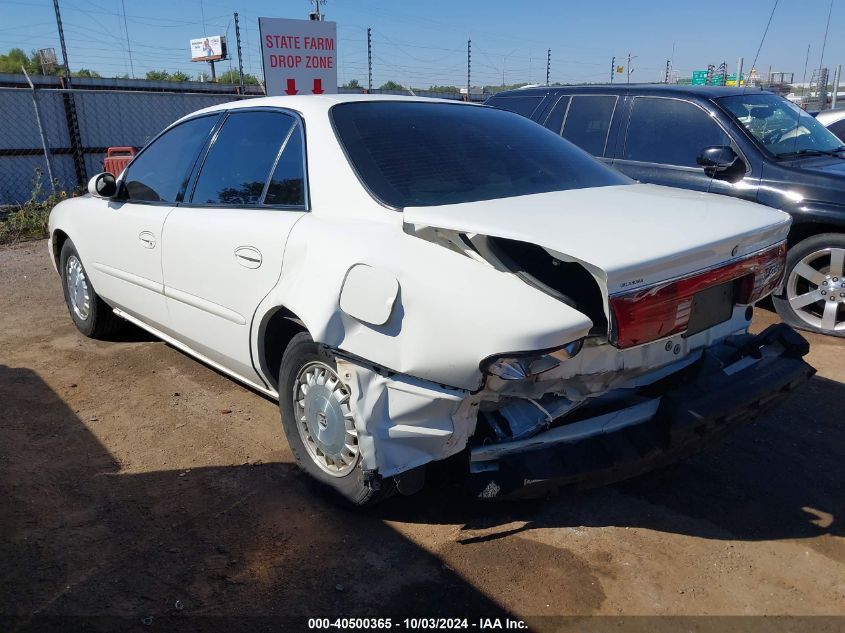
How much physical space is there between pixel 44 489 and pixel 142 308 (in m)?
1.41

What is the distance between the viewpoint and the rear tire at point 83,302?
5043 mm

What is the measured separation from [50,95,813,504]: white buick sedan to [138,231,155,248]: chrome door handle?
0.37 m

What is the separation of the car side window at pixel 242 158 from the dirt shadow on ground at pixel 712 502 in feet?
5.60

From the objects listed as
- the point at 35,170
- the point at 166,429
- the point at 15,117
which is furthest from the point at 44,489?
the point at 15,117

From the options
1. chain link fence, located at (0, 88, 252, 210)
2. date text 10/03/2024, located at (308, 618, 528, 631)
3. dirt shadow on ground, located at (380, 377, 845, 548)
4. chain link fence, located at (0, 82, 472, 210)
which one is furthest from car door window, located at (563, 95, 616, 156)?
chain link fence, located at (0, 88, 252, 210)

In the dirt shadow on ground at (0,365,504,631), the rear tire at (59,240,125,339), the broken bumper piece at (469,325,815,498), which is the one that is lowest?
the dirt shadow on ground at (0,365,504,631)

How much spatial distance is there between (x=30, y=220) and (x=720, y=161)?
9460 millimetres

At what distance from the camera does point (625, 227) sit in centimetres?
248

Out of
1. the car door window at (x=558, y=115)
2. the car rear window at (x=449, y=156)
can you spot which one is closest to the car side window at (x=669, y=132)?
the car door window at (x=558, y=115)

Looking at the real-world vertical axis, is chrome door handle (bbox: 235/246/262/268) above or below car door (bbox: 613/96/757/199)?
below

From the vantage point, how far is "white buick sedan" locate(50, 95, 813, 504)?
229cm

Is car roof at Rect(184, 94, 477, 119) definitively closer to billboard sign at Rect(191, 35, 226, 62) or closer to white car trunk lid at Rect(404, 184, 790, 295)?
white car trunk lid at Rect(404, 184, 790, 295)

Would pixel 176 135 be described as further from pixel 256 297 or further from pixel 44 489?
pixel 44 489

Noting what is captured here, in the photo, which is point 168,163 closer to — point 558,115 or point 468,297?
point 468,297
